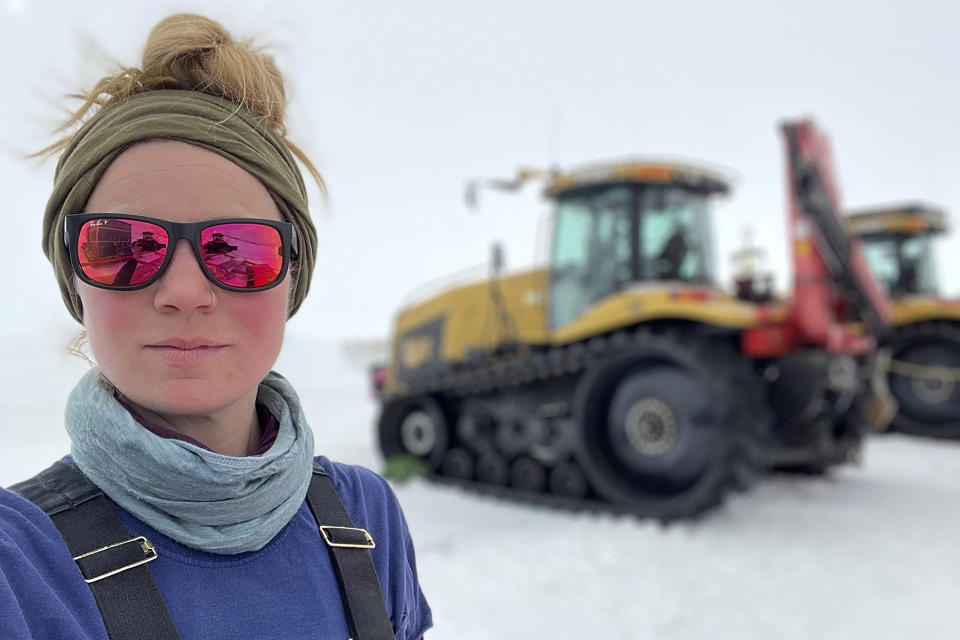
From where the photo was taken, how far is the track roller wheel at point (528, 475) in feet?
19.7

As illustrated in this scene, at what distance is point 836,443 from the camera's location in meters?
6.43

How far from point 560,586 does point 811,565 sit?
144cm

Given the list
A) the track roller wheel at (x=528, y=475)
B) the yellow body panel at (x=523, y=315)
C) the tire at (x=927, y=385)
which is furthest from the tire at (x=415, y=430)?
the tire at (x=927, y=385)

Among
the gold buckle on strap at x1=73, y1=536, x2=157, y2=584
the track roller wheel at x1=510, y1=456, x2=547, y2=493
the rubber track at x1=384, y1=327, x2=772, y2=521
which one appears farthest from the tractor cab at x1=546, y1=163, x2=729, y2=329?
the gold buckle on strap at x1=73, y1=536, x2=157, y2=584

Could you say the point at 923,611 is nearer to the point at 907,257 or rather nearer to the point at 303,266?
the point at 303,266

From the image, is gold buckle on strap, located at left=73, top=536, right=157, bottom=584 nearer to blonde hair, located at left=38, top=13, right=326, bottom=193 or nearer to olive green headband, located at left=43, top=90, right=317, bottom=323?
olive green headband, located at left=43, top=90, right=317, bottom=323

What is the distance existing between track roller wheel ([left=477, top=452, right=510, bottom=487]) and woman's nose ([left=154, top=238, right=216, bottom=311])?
214 inches

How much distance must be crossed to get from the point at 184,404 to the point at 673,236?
538 centimetres

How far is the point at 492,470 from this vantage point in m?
6.35

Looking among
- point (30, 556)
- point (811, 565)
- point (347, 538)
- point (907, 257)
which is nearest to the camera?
point (30, 556)

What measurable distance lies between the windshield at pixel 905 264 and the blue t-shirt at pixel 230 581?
36.7ft

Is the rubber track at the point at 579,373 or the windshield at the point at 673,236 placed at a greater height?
the windshield at the point at 673,236

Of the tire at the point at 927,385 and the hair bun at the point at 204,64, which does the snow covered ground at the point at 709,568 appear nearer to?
the hair bun at the point at 204,64

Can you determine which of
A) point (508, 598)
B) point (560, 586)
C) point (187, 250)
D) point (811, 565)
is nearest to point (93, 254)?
point (187, 250)
